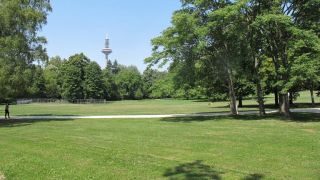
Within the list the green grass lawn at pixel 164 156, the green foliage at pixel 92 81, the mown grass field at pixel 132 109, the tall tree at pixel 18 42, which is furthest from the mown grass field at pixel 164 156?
the green foliage at pixel 92 81

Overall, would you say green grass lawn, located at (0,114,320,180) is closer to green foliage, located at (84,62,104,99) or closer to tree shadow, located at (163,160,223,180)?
tree shadow, located at (163,160,223,180)

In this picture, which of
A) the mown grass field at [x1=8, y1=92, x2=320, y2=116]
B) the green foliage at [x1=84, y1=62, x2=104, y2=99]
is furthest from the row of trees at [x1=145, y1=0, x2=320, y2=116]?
the green foliage at [x1=84, y1=62, x2=104, y2=99]

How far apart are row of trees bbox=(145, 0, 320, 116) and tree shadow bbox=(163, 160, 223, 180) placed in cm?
1699

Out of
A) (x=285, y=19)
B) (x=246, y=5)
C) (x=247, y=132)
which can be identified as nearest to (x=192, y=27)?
(x=246, y=5)

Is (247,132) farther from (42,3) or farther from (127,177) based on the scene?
(42,3)

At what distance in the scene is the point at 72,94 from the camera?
113m

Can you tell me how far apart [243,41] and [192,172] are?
23.7 metres

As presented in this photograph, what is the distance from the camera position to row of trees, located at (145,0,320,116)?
29.2 metres

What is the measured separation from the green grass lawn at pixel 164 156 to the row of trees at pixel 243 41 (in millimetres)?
8776

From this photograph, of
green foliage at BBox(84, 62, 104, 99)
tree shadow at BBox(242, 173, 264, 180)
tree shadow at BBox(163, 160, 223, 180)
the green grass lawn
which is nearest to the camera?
tree shadow at BBox(242, 173, 264, 180)

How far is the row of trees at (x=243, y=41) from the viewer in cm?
2924

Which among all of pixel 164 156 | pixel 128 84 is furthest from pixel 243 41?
pixel 128 84

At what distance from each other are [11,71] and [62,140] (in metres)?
15.5

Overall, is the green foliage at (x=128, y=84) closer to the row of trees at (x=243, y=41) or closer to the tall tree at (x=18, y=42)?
the tall tree at (x=18, y=42)
